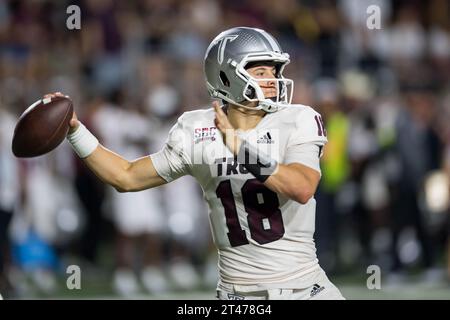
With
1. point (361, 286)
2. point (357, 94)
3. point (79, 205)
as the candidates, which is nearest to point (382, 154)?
point (357, 94)

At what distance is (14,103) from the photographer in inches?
402

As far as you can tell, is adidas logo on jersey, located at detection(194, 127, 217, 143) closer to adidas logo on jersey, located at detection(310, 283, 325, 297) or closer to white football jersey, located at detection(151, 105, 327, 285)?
white football jersey, located at detection(151, 105, 327, 285)

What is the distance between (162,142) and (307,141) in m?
5.58

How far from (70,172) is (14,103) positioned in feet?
3.35

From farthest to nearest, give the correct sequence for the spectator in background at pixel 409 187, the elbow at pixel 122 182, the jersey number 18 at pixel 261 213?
the spectator in background at pixel 409 187
the elbow at pixel 122 182
the jersey number 18 at pixel 261 213

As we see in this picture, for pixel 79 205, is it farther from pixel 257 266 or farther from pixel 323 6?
pixel 257 266

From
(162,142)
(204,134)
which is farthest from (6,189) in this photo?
(204,134)

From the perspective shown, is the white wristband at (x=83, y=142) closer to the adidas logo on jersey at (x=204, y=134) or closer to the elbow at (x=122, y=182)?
the elbow at (x=122, y=182)

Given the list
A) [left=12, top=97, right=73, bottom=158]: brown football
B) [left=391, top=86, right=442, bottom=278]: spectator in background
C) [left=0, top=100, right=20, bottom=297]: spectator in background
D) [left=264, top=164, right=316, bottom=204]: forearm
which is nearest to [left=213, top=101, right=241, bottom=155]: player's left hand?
[left=264, top=164, right=316, bottom=204]: forearm

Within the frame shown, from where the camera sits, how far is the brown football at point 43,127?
498 centimetres

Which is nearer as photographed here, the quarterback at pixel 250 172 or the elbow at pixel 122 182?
the quarterback at pixel 250 172

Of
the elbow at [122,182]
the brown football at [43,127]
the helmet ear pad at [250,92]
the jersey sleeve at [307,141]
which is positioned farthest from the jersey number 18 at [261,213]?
the brown football at [43,127]

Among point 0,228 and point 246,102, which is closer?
point 246,102

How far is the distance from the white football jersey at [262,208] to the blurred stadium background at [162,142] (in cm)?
366
